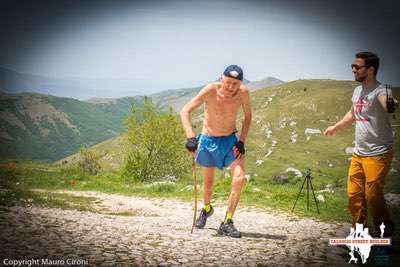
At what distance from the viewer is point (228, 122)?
729 centimetres

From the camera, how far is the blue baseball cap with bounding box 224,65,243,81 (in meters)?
6.65

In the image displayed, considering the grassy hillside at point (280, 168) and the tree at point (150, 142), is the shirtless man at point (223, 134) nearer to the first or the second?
the grassy hillside at point (280, 168)

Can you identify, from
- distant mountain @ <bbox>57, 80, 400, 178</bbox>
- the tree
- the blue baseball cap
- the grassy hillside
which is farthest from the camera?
distant mountain @ <bbox>57, 80, 400, 178</bbox>

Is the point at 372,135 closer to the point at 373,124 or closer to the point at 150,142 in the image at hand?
the point at 373,124

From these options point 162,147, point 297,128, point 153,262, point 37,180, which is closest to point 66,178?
point 37,180

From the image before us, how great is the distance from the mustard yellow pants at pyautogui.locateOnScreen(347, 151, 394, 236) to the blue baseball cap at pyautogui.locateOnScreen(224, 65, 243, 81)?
2.44m

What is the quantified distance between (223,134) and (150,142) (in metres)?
26.7

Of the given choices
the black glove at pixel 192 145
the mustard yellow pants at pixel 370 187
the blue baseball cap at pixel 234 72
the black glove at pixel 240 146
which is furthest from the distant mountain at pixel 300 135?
the mustard yellow pants at pixel 370 187

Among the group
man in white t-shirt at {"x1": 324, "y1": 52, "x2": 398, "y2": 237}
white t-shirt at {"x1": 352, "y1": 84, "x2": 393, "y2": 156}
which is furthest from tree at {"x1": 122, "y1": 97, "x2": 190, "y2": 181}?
white t-shirt at {"x1": 352, "y1": 84, "x2": 393, "y2": 156}

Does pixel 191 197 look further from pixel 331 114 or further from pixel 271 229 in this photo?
pixel 331 114

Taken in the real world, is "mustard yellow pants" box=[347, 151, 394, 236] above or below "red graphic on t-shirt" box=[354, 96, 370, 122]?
below

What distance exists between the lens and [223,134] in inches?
290

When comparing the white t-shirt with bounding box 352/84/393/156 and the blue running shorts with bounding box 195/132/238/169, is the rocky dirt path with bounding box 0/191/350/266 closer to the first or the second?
the blue running shorts with bounding box 195/132/238/169

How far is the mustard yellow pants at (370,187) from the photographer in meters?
5.76
